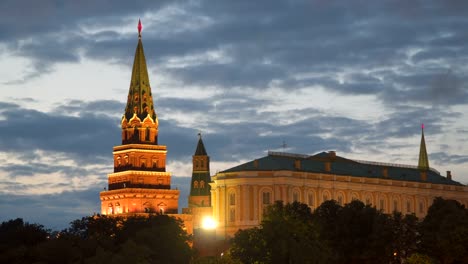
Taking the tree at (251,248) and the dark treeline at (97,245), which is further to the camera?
the tree at (251,248)

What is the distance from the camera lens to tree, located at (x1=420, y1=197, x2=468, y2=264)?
168375 mm

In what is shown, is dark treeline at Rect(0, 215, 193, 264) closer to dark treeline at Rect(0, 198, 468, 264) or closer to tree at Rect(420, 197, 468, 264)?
dark treeline at Rect(0, 198, 468, 264)

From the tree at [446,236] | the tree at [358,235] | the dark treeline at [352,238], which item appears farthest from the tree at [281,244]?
the tree at [446,236]

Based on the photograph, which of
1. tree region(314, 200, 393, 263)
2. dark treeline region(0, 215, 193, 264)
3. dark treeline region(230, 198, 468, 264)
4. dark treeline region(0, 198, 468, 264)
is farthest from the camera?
tree region(314, 200, 393, 263)

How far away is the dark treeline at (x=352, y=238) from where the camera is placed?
148750mm

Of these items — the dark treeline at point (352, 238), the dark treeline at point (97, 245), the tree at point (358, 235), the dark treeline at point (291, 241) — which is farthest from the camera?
the tree at point (358, 235)

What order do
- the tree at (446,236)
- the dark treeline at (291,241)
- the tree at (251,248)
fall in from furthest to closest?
the tree at (446,236)
the tree at (251,248)
the dark treeline at (291,241)

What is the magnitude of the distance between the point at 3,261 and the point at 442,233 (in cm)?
6282

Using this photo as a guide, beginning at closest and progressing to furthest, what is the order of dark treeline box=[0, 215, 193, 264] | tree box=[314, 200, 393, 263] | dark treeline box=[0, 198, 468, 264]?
dark treeline box=[0, 215, 193, 264], dark treeline box=[0, 198, 468, 264], tree box=[314, 200, 393, 263]

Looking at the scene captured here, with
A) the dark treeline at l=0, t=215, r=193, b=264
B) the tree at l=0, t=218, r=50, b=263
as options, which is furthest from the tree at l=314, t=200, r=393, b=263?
the tree at l=0, t=218, r=50, b=263

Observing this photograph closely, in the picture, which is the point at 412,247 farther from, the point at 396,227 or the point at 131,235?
the point at 131,235

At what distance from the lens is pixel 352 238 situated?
175250mm

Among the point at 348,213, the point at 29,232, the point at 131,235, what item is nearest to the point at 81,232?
the point at 131,235

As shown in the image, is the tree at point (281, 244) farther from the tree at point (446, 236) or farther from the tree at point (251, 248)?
the tree at point (446, 236)
